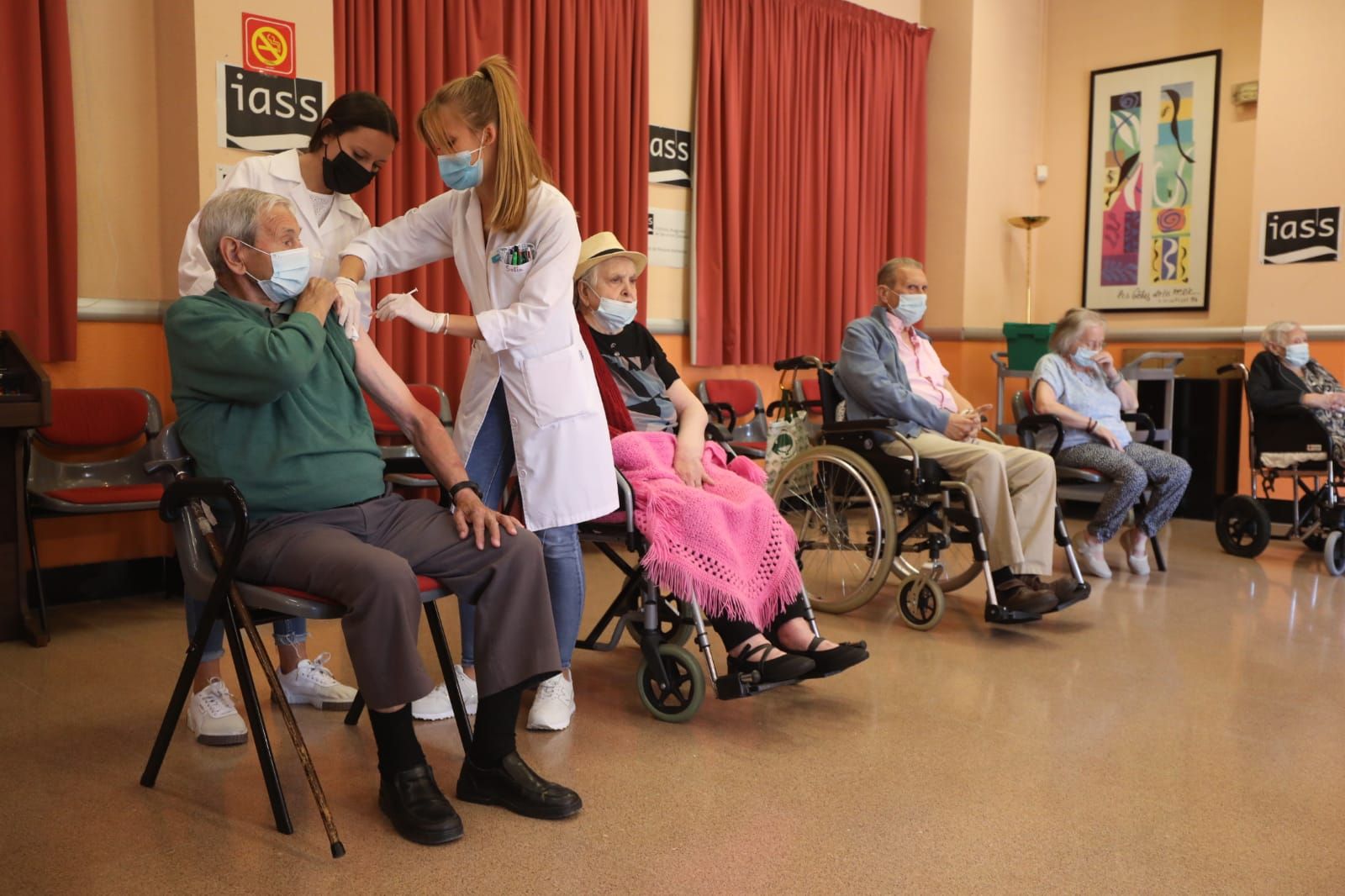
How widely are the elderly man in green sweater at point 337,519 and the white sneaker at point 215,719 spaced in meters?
0.53

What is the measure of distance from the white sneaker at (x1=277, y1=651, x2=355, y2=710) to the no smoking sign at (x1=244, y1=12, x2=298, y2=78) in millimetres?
2135

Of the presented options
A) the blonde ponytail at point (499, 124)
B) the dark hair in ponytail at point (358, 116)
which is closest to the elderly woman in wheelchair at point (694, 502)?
the blonde ponytail at point (499, 124)

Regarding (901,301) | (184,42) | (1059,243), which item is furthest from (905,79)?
(184,42)

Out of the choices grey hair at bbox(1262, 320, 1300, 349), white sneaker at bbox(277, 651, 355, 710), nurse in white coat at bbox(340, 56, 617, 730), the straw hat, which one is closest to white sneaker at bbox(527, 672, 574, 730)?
nurse in white coat at bbox(340, 56, 617, 730)

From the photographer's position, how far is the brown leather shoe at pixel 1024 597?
3.33 m

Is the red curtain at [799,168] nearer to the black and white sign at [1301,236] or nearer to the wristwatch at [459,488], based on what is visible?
the black and white sign at [1301,236]

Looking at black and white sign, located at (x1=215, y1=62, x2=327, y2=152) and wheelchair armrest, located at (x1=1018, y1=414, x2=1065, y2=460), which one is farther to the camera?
wheelchair armrest, located at (x1=1018, y1=414, x2=1065, y2=460)

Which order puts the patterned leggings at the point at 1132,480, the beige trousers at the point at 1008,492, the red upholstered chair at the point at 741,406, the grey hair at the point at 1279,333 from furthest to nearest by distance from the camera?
1. the red upholstered chair at the point at 741,406
2. the grey hair at the point at 1279,333
3. the patterned leggings at the point at 1132,480
4. the beige trousers at the point at 1008,492

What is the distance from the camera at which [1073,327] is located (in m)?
4.50

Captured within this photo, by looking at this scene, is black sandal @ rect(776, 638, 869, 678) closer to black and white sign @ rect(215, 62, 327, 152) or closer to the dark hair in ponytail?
the dark hair in ponytail

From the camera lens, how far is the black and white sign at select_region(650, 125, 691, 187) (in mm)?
5379

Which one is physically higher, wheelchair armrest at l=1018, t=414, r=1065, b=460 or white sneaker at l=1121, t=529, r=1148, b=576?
wheelchair armrest at l=1018, t=414, r=1065, b=460

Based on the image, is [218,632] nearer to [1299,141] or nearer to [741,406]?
[741,406]

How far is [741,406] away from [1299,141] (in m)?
3.13
